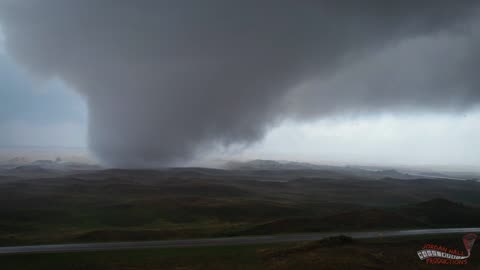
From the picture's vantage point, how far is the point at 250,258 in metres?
38.5

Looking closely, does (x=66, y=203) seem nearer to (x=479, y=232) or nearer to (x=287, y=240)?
(x=287, y=240)

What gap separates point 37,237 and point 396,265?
5680cm

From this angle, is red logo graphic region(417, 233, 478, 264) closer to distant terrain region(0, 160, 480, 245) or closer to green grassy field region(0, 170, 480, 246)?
distant terrain region(0, 160, 480, 245)

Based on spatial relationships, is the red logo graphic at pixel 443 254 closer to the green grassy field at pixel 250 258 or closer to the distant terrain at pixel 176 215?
the green grassy field at pixel 250 258

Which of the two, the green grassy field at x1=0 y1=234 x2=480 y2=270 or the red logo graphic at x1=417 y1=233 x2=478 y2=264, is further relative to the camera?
the red logo graphic at x1=417 y1=233 x2=478 y2=264

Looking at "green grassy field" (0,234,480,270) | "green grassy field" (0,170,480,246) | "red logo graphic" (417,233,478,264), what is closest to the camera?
"green grassy field" (0,234,480,270)

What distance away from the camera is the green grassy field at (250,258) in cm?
3541

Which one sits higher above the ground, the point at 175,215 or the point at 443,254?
the point at 443,254

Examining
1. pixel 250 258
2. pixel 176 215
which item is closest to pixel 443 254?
pixel 250 258

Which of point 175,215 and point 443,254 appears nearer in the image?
point 443,254

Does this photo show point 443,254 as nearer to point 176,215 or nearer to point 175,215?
point 176,215

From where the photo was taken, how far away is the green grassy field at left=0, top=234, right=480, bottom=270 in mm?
35406

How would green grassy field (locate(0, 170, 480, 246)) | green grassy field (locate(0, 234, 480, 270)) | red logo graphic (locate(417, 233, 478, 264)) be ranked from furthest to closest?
1. green grassy field (locate(0, 170, 480, 246))
2. red logo graphic (locate(417, 233, 478, 264))
3. green grassy field (locate(0, 234, 480, 270))

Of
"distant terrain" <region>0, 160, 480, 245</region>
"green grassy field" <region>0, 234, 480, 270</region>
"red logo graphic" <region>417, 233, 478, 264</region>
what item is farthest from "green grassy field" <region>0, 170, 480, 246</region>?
"red logo graphic" <region>417, 233, 478, 264</region>
